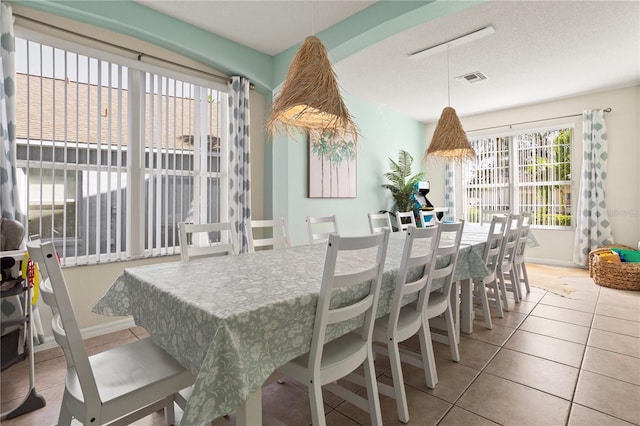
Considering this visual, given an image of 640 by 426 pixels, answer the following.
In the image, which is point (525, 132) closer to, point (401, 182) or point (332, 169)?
point (401, 182)

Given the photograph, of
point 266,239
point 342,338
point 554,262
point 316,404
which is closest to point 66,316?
point 316,404

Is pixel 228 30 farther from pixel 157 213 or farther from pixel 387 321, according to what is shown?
pixel 387 321

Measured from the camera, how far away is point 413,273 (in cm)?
176

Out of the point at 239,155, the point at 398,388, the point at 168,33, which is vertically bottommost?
the point at 398,388

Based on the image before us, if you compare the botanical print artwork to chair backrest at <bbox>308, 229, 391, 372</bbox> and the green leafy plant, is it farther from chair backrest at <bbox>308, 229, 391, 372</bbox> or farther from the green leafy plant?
chair backrest at <bbox>308, 229, 391, 372</bbox>

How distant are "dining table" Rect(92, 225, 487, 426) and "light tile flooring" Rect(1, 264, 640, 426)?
0.58 metres

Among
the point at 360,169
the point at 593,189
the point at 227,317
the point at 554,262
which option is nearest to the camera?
the point at 227,317

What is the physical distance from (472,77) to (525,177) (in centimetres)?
260

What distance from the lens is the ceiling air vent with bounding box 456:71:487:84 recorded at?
406 cm

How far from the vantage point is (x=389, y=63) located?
150 inches

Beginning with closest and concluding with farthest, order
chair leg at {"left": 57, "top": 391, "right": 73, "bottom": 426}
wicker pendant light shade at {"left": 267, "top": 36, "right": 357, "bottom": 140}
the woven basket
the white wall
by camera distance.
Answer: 1. chair leg at {"left": 57, "top": 391, "right": 73, "bottom": 426}
2. wicker pendant light shade at {"left": 267, "top": 36, "right": 357, "bottom": 140}
3. the woven basket
4. the white wall

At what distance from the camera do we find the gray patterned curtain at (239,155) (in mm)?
3467

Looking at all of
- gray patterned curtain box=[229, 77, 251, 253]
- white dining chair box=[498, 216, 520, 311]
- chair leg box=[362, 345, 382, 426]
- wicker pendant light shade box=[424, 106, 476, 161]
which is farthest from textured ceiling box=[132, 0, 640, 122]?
chair leg box=[362, 345, 382, 426]

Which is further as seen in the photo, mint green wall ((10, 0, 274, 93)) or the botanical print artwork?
the botanical print artwork
